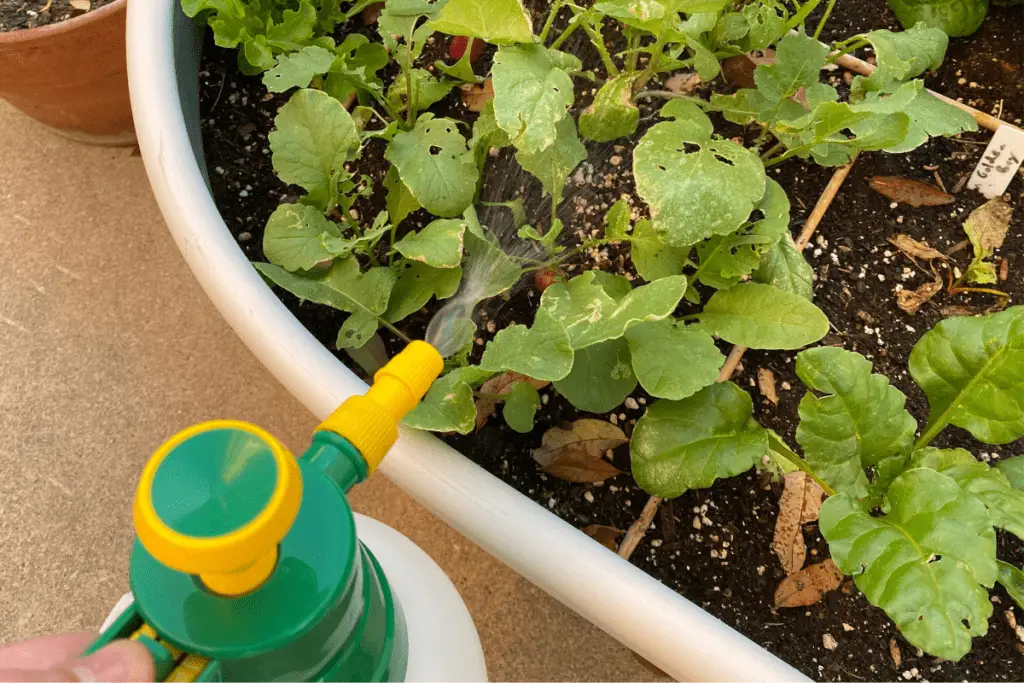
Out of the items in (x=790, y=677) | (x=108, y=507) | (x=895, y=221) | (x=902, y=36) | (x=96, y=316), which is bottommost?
(x=108, y=507)

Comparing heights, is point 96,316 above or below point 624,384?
below

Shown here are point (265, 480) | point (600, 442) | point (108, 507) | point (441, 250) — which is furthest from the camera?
point (108, 507)

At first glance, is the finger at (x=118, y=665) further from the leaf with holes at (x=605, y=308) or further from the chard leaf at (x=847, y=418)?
the chard leaf at (x=847, y=418)

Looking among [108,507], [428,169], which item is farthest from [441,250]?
[108,507]

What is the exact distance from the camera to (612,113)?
79 centimetres

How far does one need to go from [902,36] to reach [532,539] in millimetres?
632

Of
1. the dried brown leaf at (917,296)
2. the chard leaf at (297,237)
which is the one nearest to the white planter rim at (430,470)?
the chard leaf at (297,237)

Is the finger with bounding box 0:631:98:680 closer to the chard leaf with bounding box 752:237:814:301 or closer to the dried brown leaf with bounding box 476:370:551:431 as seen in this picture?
the dried brown leaf with bounding box 476:370:551:431

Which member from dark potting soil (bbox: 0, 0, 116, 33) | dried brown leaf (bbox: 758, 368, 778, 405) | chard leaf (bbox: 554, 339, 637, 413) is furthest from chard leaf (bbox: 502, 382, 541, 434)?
dark potting soil (bbox: 0, 0, 116, 33)

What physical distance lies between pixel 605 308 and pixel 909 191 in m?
0.48

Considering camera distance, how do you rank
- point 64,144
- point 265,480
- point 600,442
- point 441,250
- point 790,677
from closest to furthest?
point 265,480 → point 790,677 → point 441,250 → point 600,442 → point 64,144

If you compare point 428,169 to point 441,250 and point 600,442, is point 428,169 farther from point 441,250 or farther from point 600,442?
point 600,442

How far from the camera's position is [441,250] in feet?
2.32

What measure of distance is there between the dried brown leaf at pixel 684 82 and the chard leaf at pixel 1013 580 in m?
0.59
